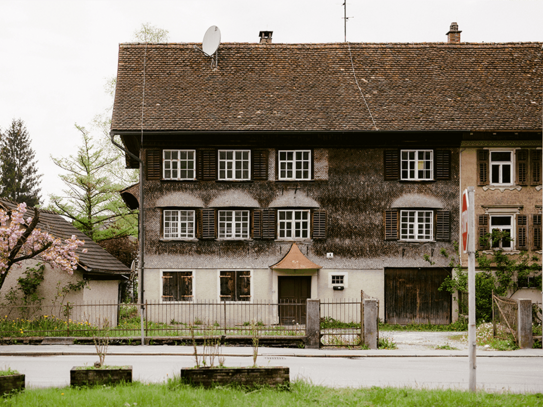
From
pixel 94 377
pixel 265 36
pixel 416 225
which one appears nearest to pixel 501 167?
pixel 416 225

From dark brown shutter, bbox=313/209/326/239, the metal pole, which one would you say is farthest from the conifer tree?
the metal pole

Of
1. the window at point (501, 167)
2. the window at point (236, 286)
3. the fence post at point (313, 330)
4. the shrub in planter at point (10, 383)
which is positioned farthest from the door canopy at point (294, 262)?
the shrub in planter at point (10, 383)

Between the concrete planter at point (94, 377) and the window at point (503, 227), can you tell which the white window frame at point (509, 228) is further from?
the concrete planter at point (94, 377)

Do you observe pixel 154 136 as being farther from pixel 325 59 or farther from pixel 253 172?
pixel 325 59

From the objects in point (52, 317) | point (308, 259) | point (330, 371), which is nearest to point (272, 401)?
point (330, 371)

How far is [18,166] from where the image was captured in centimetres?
6706

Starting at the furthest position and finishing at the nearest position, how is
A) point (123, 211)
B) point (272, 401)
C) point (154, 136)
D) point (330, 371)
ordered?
1. point (123, 211)
2. point (154, 136)
3. point (330, 371)
4. point (272, 401)

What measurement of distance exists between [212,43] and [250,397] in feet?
76.1

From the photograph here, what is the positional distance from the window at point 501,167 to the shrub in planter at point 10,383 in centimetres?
2228

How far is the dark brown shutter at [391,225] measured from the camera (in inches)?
1058

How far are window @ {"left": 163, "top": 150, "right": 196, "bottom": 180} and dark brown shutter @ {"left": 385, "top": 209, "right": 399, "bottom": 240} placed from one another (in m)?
8.73

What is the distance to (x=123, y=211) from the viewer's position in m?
35.2

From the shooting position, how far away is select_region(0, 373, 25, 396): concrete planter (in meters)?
9.70

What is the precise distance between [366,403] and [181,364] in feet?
22.2
